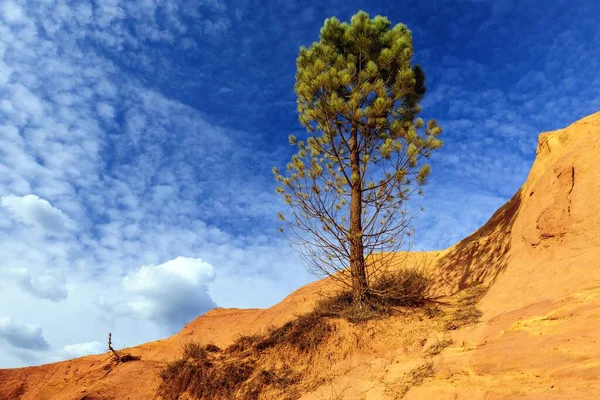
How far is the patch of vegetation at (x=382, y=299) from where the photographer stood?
9711mm

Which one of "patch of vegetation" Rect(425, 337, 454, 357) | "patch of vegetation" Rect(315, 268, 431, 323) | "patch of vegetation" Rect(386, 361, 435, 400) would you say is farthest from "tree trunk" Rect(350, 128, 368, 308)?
"patch of vegetation" Rect(386, 361, 435, 400)

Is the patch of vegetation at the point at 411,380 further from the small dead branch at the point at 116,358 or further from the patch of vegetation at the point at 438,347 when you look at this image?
the small dead branch at the point at 116,358

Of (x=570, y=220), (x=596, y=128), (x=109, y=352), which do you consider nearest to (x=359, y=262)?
(x=570, y=220)

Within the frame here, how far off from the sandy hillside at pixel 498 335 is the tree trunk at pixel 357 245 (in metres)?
1.00

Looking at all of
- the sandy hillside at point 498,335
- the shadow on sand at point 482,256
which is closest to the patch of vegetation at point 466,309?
the sandy hillside at point 498,335

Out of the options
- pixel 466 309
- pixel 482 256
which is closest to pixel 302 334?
pixel 466 309

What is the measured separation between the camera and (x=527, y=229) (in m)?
10.1

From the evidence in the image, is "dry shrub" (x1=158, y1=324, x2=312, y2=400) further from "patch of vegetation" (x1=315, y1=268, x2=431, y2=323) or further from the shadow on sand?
the shadow on sand

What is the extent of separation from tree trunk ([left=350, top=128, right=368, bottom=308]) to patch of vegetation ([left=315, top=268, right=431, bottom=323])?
0.70 ft

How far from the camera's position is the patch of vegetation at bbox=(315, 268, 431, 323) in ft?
31.9

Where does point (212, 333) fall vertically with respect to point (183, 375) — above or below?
above

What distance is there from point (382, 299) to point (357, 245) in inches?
58.7

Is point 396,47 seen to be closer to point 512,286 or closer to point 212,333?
point 512,286

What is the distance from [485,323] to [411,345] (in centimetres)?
153
